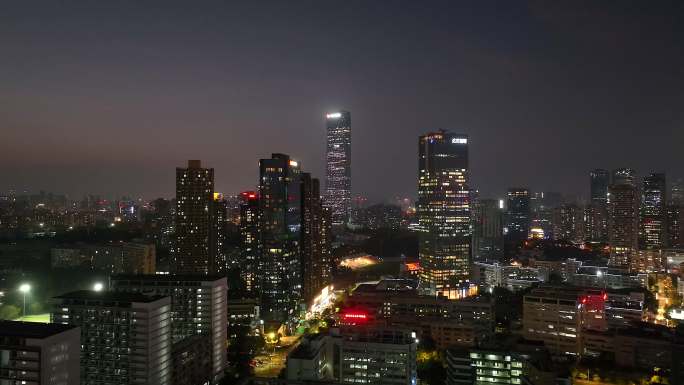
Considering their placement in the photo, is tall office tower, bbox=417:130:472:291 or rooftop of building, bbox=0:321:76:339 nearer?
rooftop of building, bbox=0:321:76:339

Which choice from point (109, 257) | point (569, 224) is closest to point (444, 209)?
point (109, 257)

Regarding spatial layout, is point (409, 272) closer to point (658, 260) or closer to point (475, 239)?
point (475, 239)

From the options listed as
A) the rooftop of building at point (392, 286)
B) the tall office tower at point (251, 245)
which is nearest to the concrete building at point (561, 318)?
the rooftop of building at point (392, 286)

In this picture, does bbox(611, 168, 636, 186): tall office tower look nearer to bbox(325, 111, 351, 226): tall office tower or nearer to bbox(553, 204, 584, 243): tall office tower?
bbox(553, 204, 584, 243): tall office tower

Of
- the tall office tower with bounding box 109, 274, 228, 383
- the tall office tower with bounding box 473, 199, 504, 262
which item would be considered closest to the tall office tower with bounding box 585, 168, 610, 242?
the tall office tower with bounding box 473, 199, 504, 262

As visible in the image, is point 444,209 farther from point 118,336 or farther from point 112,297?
point 118,336

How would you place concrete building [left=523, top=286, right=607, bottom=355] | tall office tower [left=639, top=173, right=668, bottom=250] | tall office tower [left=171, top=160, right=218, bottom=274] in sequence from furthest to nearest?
tall office tower [left=639, top=173, right=668, bottom=250] < tall office tower [left=171, top=160, right=218, bottom=274] < concrete building [left=523, top=286, right=607, bottom=355]
